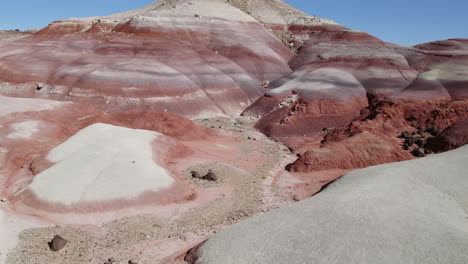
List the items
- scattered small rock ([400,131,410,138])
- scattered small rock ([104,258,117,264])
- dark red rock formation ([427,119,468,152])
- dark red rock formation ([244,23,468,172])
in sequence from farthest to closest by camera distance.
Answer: scattered small rock ([400,131,410,138]), dark red rock formation ([244,23,468,172]), dark red rock formation ([427,119,468,152]), scattered small rock ([104,258,117,264])

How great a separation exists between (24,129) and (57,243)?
1027 cm

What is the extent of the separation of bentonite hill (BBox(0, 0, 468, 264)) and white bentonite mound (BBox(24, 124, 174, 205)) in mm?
73

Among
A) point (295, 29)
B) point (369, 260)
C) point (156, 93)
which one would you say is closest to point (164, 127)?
point (156, 93)

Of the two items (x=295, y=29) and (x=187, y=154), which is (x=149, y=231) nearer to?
(x=187, y=154)

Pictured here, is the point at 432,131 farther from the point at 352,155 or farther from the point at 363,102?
the point at 352,155

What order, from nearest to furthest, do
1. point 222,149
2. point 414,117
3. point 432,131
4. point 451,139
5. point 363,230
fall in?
point 363,230
point 451,139
point 222,149
point 432,131
point 414,117

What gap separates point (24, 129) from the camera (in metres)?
17.4

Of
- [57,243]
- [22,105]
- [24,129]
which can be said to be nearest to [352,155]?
[57,243]

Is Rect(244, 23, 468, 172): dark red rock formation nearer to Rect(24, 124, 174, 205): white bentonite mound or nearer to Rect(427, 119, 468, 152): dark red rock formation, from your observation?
Rect(427, 119, 468, 152): dark red rock formation

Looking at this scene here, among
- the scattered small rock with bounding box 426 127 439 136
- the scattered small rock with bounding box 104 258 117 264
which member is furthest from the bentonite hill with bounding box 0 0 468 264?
the scattered small rock with bounding box 426 127 439 136

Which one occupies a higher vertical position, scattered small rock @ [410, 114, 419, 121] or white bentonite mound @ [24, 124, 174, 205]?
scattered small rock @ [410, 114, 419, 121]

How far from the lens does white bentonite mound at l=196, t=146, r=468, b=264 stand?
23.1ft

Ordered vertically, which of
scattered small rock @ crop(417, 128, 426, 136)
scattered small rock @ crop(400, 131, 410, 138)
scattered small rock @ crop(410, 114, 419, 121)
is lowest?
scattered small rock @ crop(400, 131, 410, 138)

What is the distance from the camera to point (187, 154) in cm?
1773
